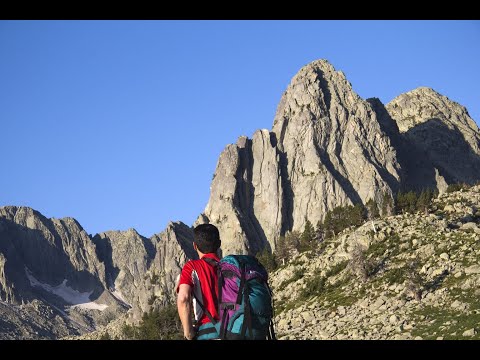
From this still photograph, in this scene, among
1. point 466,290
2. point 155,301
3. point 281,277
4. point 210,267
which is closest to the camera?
point 210,267

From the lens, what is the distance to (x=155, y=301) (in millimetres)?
196500

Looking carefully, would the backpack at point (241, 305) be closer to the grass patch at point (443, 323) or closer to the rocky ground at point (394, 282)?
the grass patch at point (443, 323)

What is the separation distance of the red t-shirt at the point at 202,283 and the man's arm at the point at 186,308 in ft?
0.33

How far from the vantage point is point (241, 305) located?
9.57 meters

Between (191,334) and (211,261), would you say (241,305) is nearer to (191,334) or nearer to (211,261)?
(191,334)

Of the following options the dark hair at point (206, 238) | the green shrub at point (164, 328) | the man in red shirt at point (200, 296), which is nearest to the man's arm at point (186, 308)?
the man in red shirt at point (200, 296)

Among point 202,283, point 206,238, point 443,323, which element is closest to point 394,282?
point 443,323

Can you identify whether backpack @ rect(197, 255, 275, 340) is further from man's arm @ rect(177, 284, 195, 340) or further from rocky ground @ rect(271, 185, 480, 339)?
rocky ground @ rect(271, 185, 480, 339)

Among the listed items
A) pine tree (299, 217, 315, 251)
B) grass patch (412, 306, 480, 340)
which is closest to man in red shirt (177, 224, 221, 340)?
grass patch (412, 306, 480, 340)

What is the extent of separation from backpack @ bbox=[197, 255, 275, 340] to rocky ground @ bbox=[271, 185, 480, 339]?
3763cm

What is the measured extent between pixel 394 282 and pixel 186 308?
70151 mm
